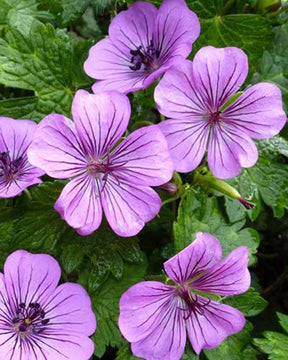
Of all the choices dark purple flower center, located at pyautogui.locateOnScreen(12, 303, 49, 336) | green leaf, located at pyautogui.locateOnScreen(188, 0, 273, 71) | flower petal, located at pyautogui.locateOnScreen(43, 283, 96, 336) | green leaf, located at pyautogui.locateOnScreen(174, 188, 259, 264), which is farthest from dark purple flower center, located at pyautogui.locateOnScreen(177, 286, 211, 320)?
green leaf, located at pyautogui.locateOnScreen(188, 0, 273, 71)

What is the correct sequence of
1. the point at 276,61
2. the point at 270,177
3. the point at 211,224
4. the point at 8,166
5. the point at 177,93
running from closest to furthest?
the point at 177,93 < the point at 8,166 < the point at 211,224 < the point at 270,177 < the point at 276,61

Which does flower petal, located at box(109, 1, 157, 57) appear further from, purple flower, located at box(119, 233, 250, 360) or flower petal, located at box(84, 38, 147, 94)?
purple flower, located at box(119, 233, 250, 360)

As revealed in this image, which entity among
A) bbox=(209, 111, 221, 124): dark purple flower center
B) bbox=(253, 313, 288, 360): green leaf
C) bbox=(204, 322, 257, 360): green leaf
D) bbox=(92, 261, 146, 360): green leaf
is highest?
bbox=(209, 111, 221, 124): dark purple flower center

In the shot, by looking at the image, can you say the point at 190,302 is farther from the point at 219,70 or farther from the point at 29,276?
the point at 219,70

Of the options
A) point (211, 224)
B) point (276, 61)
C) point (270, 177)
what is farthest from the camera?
point (276, 61)

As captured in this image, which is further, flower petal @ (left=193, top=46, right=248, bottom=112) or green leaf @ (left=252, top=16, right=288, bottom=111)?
green leaf @ (left=252, top=16, right=288, bottom=111)

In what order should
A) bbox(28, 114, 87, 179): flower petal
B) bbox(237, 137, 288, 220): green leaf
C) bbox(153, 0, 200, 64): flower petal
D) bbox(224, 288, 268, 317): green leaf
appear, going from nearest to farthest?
1. bbox(28, 114, 87, 179): flower petal
2. bbox(153, 0, 200, 64): flower petal
3. bbox(224, 288, 268, 317): green leaf
4. bbox(237, 137, 288, 220): green leaf

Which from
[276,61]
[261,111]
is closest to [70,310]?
[261,111]
